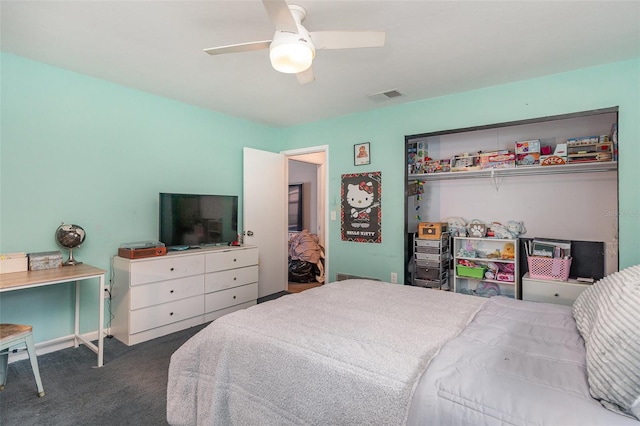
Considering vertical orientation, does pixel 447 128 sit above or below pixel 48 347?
above

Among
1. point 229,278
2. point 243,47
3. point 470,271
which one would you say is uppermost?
point 243,47

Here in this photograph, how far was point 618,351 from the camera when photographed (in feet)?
3.38

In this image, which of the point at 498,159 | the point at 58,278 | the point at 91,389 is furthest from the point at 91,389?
the point at 498,159

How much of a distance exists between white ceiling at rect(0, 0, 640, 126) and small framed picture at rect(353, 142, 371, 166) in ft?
2.65

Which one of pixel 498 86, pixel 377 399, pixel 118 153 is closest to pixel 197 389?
pixel 377 399

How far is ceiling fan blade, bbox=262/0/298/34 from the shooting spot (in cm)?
150

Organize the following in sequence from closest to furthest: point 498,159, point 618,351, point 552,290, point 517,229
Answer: point 618,351 → point 552,290 → point 498,159 → point 517,229

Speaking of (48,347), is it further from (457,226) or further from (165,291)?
(457,226)

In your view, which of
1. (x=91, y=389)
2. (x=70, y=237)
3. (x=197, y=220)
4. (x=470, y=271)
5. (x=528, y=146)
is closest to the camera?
(x=91, y=389)

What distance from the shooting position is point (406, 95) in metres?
3.45

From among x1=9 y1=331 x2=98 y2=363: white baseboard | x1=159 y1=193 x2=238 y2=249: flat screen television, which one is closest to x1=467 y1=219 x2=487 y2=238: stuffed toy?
x1=159 y1=193 x2=238 y2=249: flat screen television

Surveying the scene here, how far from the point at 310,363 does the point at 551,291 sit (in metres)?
2.60

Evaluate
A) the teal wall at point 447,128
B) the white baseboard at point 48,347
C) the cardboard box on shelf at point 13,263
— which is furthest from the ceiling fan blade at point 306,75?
the white baseboard at point 48,347

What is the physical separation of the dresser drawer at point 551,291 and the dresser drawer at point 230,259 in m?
2.85
